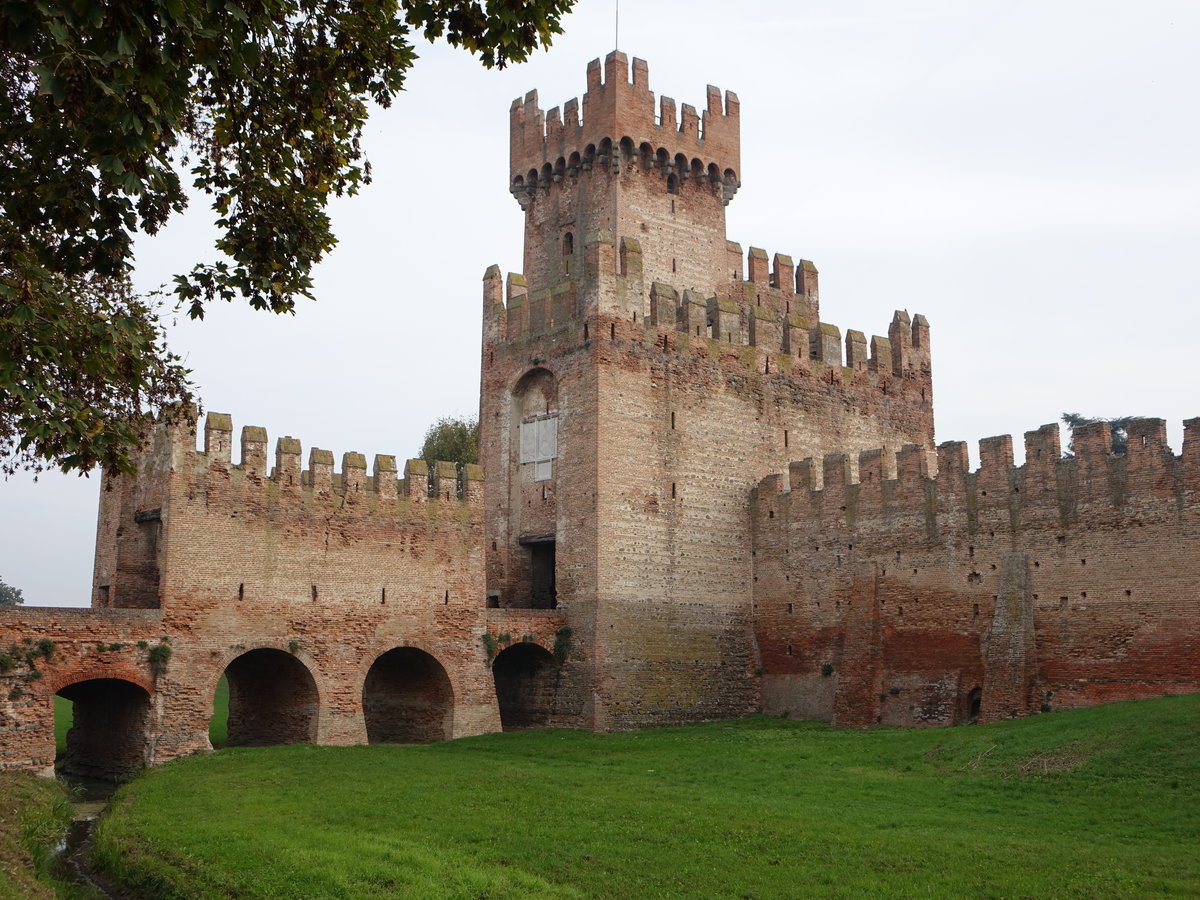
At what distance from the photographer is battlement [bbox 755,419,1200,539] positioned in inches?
955

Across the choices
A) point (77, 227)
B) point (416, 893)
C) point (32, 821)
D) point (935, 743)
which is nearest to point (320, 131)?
point (77, 227)

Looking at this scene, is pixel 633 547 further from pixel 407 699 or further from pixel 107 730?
pixel 107 730

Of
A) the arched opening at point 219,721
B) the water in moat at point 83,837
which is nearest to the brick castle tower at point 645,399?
the arched opening at point 219,721

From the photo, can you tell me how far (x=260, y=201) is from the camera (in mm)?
11930

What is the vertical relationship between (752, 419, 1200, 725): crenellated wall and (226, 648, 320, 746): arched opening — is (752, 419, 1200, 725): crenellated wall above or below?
above

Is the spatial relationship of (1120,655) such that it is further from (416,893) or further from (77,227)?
(77,227)

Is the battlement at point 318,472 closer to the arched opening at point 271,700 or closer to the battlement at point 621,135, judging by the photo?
the arched opening at point 271,700

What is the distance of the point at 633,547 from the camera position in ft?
98.6

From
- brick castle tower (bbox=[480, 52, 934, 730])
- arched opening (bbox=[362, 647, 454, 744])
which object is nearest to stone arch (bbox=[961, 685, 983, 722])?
brick castle tower (bbox=[480, 52, 934, 730])

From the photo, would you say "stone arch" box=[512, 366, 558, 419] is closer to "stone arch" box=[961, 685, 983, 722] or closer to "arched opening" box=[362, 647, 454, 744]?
"arched opening" box=[362, 647, 454, 744]

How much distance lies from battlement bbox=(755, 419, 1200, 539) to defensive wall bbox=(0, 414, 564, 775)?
745 cm

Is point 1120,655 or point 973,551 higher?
point 973,551

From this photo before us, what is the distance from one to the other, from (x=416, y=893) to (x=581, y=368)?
1885 cm

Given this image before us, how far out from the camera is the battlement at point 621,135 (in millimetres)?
35469
